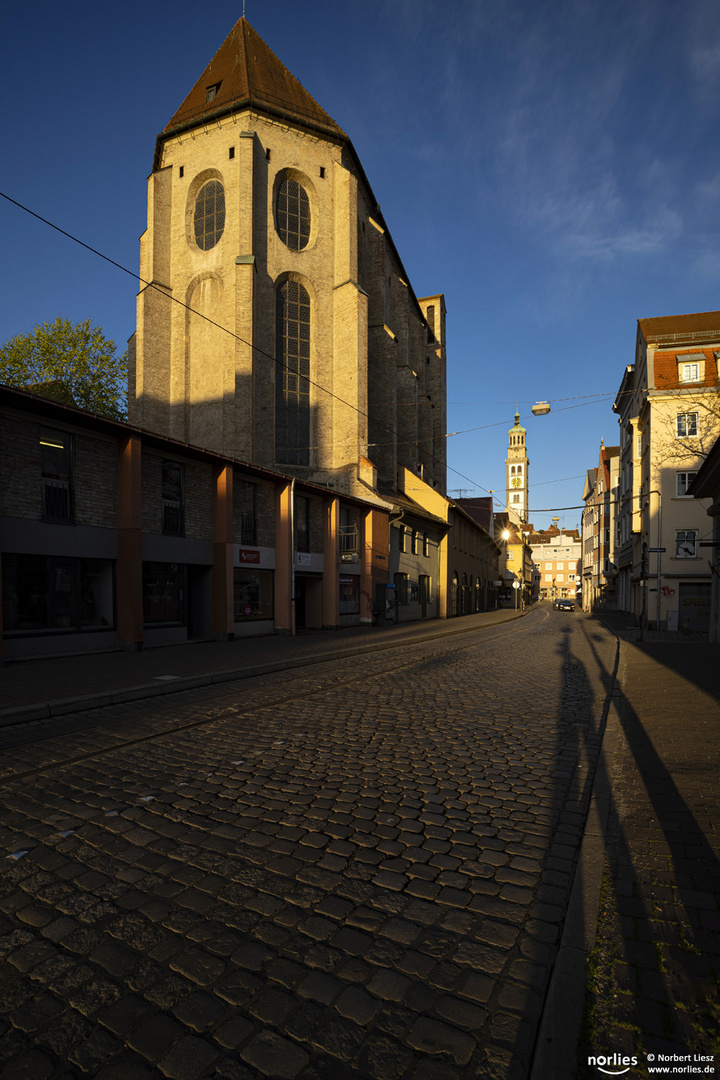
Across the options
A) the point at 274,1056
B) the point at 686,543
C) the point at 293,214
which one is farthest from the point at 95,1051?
the point at 293,214

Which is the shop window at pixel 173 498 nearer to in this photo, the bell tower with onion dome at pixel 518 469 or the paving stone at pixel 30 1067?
the paving stone at pixel 30 1067

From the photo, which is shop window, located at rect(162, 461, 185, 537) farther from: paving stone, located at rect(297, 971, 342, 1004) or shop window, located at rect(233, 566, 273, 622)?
paving stone, located at rect(297, 971, 342, 1004)

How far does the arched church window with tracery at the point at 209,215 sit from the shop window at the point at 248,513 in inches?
744

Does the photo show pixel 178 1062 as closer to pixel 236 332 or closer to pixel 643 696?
pixel 643 696

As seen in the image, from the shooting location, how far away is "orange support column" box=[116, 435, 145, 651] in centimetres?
1458

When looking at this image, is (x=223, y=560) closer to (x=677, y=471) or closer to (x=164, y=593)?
(x=164, y=593)

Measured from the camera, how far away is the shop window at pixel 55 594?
41.1ft

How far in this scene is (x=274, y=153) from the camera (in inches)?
1232

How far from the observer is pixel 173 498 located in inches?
657

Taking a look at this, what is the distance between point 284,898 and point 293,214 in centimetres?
3600

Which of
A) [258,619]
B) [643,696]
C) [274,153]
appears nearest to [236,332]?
[274,153]

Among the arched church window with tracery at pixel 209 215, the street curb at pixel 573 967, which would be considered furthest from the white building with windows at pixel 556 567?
the street curb at pixel 573 967

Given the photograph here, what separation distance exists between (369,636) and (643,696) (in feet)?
38.9

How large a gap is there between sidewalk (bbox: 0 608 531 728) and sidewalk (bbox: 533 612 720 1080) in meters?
6.84
